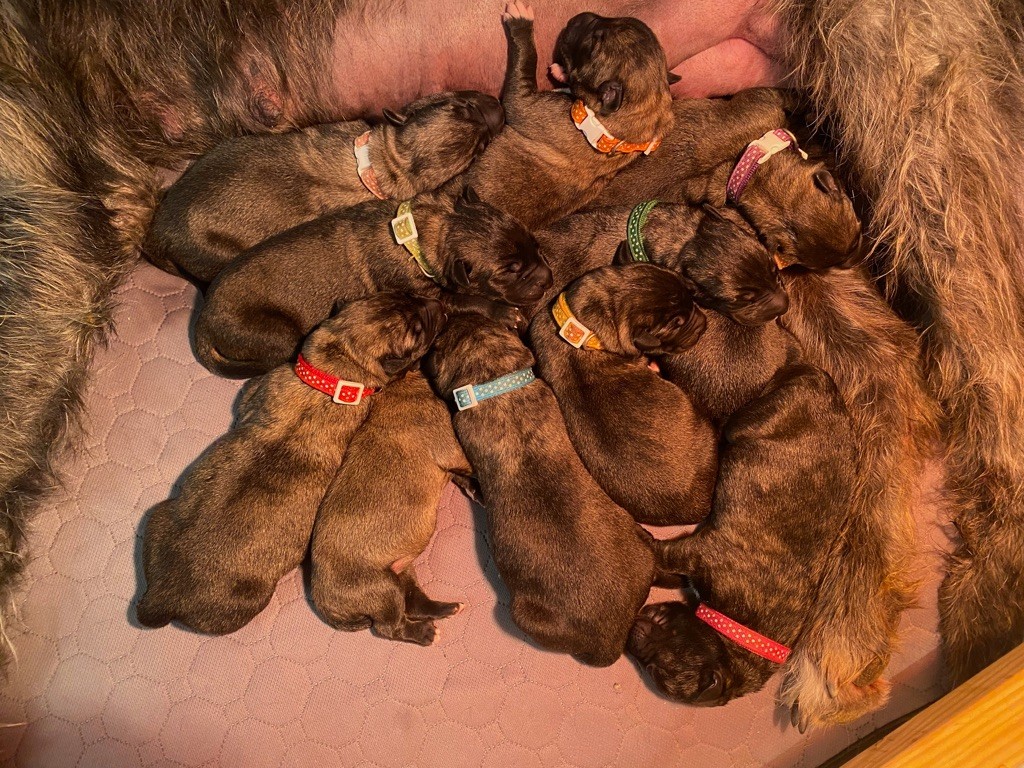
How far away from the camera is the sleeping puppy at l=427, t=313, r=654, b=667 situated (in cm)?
177

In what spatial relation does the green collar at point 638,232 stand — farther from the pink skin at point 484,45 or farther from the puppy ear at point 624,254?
the pink skin at point 484,45

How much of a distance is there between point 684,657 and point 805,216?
45.2 inches

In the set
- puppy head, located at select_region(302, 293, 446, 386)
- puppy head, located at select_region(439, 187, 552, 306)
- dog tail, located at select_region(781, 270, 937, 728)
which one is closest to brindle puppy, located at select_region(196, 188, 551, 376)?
puppy head, located at select_region(439, 187, 552, 306)

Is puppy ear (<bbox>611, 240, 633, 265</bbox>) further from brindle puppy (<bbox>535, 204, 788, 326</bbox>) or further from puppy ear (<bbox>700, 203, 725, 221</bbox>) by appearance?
puppy ear (<bbox>700, 203, 725, 221</bbox>)

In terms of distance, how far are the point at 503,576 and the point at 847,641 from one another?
2.80ft

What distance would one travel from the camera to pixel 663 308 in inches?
74.3

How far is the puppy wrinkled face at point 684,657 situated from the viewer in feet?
6.01

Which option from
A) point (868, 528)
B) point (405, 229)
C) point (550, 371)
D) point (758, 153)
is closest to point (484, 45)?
point (405, 229)

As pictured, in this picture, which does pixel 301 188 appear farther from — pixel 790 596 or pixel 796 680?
pixel 796 680

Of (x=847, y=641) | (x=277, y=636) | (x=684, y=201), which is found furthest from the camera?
(x=684, y=201)

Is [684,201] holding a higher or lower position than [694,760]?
higher

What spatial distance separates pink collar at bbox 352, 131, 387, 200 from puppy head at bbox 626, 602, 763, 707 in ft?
4.57

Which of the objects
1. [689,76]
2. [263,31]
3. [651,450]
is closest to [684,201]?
[689,76]

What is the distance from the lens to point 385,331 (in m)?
1.89
